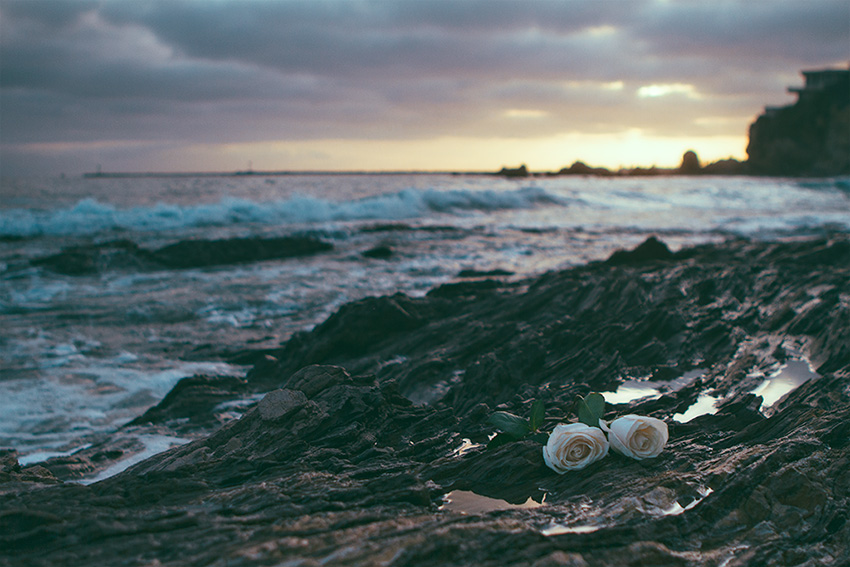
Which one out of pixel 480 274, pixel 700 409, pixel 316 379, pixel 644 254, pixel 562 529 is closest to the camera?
pixel 562 529

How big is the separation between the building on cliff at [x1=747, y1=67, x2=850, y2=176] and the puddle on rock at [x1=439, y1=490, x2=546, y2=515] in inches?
3610

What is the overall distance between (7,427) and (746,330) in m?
6.04

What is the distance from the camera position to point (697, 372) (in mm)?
3998

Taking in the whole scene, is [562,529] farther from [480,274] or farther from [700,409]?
[480,274]

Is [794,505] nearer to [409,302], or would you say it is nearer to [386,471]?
[386,471]

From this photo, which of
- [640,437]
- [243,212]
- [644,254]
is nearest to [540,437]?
[640,437]

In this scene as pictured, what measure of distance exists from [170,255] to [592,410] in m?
13.7

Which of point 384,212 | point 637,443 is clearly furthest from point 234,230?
point 637,443

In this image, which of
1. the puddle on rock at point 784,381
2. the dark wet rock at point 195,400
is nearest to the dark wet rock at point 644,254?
the puddle on rock at point 784,381

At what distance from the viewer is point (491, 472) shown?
239cm

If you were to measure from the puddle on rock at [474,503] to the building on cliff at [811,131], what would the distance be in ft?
301

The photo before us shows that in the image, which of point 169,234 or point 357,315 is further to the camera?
point 169,234

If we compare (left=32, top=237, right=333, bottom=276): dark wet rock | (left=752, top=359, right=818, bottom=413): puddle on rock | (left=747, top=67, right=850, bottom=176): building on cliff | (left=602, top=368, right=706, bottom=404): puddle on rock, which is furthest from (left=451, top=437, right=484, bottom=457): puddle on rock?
(left=747, top=67, right=850, bottom=176): building on cliff

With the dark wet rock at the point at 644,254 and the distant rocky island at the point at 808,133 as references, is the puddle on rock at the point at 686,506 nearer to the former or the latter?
the dark wet rock at the point at 644,254
